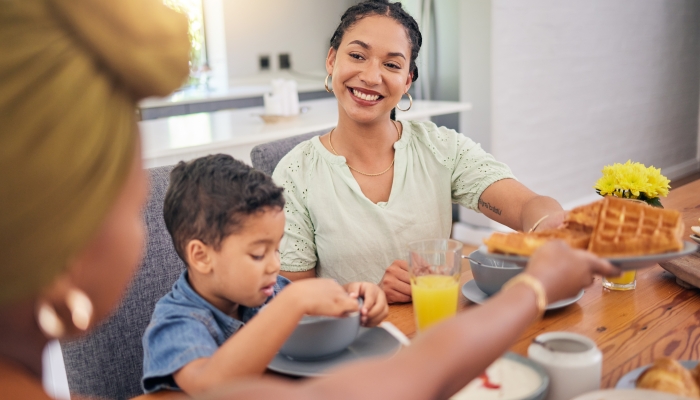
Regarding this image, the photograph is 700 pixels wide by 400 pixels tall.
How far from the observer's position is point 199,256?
3.82 feet

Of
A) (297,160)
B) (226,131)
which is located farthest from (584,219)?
(226,131)

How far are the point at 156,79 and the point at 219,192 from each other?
620mm

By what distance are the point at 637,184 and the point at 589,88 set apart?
369cm

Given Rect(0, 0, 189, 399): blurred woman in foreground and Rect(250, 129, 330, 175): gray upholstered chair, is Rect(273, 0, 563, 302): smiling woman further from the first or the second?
Rect(0, 0, 189, 399): blurred woman in foreground

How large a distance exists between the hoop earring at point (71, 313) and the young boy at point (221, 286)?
39 centimetres

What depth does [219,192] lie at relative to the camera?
3.83 feet

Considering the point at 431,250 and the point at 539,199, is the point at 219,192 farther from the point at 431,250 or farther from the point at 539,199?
the point at 539,199

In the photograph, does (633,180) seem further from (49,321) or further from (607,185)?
(49,321)

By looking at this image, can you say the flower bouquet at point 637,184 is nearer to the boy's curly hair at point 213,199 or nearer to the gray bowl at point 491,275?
the gray bowl at point 491,275

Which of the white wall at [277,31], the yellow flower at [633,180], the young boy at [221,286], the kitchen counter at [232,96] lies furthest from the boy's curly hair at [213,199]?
the white wall at [277,31]

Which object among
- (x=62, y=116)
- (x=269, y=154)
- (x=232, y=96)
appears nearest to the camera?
(x=62, y=116)

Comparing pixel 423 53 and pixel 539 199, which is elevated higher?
pixel 423 53

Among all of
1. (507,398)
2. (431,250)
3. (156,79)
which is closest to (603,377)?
(507,398)

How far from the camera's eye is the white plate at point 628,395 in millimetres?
809
